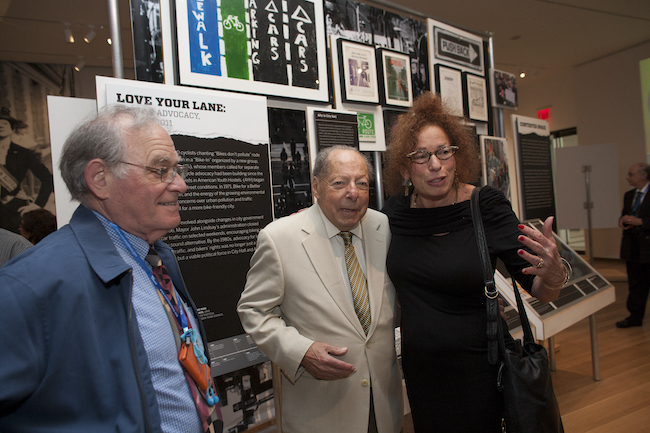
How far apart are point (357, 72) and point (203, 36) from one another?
3.89 ft

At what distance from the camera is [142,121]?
1150 millimetres

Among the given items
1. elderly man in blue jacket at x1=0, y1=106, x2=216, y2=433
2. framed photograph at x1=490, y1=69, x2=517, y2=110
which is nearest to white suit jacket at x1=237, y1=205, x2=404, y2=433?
elderly man in blue jacket at x1=0, y1=106, x2=216, y2=433

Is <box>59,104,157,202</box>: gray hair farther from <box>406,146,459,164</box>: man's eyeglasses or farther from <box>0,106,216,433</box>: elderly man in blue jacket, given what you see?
<box>406,146,459,164</box>: man's eyeglasses

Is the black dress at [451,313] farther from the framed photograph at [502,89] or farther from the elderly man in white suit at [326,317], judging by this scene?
the framed photograph at [502,89]

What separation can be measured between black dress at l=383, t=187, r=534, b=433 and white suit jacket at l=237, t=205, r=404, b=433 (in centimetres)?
13

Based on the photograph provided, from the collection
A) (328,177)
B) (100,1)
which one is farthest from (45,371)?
(100,1)

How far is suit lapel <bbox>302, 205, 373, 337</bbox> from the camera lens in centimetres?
165

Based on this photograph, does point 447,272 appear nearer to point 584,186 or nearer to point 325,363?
point 325,363

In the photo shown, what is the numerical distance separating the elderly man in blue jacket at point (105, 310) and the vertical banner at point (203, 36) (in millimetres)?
1176

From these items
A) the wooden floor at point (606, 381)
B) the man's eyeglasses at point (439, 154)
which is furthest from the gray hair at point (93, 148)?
the wooden floor at point (606, 381)

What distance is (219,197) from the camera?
7.21 ft

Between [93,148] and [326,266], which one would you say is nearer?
[93,148]

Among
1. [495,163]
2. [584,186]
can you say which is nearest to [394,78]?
[495,163]

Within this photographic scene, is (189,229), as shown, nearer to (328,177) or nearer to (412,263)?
(328,177)
